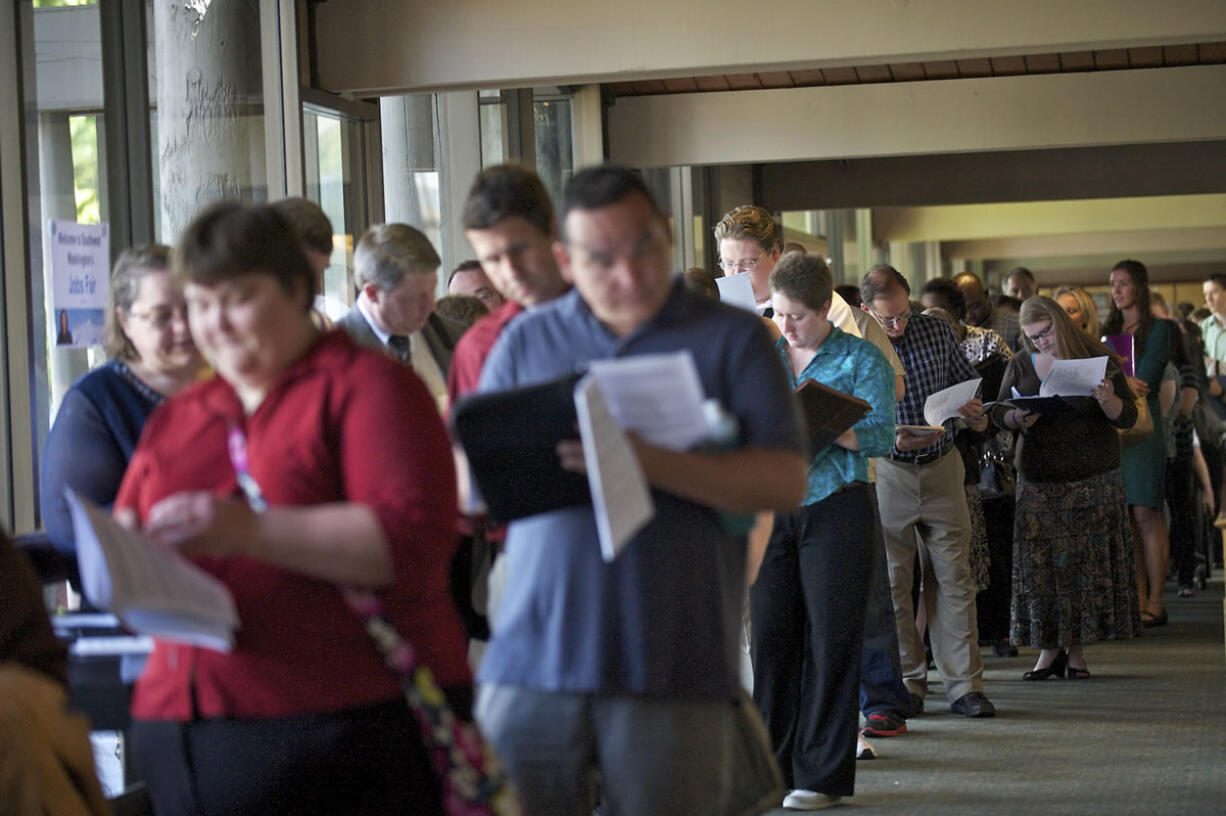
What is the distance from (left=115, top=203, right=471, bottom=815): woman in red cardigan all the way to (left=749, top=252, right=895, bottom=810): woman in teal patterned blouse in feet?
8.05

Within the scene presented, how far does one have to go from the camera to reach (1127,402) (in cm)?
633

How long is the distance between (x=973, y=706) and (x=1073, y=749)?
0.64 metres

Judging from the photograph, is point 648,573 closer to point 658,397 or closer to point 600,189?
point 658,397

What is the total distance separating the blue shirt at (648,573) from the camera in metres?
2.16

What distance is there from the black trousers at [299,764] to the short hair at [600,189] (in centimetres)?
70

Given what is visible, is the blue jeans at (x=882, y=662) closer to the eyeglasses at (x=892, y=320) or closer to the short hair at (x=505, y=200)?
the eyeglasses at (x=892, y=320)

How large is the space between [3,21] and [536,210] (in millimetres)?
2128

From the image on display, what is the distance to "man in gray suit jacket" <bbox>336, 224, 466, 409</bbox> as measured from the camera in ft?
11.0

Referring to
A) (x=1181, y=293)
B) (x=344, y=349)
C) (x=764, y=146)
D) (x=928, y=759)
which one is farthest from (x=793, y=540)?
(x=1181, y=293)

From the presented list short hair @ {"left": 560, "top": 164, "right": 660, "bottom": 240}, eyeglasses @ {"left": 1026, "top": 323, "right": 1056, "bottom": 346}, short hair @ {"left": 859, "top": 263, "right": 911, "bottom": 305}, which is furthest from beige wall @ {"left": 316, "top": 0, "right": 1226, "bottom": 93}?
short hair @ {"left": 560, "top": 164, "right": 660, "bottom": 240}

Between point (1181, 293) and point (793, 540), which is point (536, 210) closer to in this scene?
point (793, 540)

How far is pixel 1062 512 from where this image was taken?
6.66 m

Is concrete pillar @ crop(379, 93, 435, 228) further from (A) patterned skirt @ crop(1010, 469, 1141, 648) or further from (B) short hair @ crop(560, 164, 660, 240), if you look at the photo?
(B) short hair @ crop(560, 164, 660, 240)

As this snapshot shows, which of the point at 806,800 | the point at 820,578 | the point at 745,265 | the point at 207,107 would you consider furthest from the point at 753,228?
the point at 207,107
